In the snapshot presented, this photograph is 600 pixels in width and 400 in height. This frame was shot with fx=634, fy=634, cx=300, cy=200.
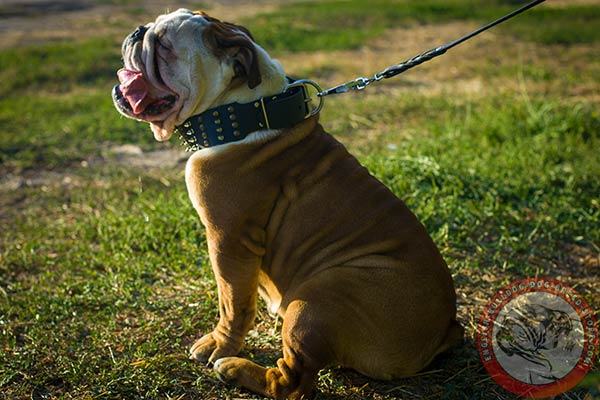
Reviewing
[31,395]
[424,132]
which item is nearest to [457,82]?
[424,132]

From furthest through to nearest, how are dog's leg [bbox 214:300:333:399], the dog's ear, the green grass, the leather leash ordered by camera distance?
the green grass < the leather leash < the dog's ear < dog's leg [bbox 214:300:333:399]

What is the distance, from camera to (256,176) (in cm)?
286

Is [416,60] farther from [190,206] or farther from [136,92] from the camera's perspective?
[190,206]

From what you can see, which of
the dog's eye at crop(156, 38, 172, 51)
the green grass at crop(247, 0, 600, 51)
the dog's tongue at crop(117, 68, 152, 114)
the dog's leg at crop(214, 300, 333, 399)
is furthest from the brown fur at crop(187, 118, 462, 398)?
the green grass at crop(247, 0, 600, 51)

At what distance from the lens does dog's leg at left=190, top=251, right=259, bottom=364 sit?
294cm

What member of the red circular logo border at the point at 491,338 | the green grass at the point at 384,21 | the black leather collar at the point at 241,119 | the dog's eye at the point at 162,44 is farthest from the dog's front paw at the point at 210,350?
the green grass at the point at 384,21

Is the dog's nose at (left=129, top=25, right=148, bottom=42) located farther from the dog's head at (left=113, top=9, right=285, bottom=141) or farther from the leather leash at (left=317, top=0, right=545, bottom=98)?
the leather leash at (left=317, top=0, right=545, bottom=98)

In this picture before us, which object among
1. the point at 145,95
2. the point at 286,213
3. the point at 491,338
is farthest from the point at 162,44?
the point at 491,338

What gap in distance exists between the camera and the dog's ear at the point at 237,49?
9.22ft

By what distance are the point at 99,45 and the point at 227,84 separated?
7.24 m

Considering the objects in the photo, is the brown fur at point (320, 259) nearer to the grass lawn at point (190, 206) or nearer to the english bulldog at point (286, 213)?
the english bulldog at point (286, 213)

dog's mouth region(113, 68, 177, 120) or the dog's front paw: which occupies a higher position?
dog's mouth region(113, 68, 177, 120)

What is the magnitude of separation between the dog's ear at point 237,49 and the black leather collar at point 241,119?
110 millimetres

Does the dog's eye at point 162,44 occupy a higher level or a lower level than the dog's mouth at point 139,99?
higher
